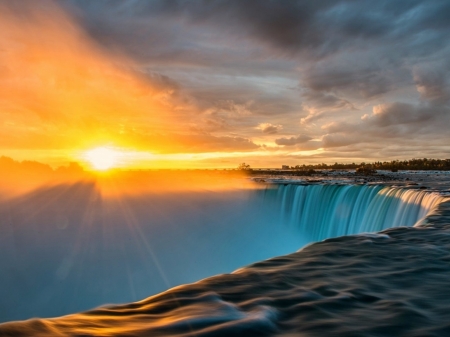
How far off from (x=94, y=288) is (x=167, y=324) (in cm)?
3304

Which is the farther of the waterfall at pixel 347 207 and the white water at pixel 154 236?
the white water at pixel 154 236

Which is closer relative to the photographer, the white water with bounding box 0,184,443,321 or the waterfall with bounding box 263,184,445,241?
the waterfall with bounding box 263,184,445,241

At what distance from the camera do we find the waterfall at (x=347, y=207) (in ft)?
57.2

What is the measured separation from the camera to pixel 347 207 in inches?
975

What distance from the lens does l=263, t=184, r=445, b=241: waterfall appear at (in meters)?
17.4

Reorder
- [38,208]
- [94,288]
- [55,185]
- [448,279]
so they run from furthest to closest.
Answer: [55,185], [38,208], [94,288], [448,279]

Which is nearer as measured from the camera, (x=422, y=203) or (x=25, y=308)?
(x=422, y=203)

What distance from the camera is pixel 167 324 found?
12.1 ft

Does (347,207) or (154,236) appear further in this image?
(154,236)

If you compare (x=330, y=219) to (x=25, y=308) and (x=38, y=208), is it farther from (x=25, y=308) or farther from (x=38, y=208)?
(x=38, y=208)

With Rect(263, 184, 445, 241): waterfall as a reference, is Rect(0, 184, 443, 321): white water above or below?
below

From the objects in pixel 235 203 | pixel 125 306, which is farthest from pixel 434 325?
pixel 235 203

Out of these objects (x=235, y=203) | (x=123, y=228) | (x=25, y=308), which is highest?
(x=235, y=203)

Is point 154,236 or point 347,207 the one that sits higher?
point 347,207
